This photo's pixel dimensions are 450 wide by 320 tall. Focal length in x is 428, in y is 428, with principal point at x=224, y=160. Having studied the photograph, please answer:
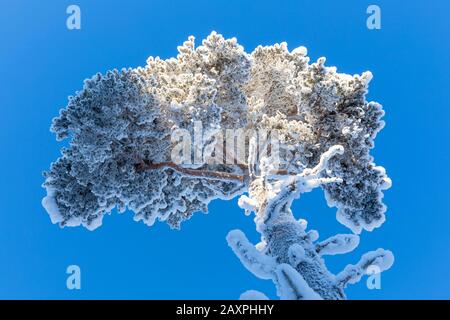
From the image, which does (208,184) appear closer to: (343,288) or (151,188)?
(151,188)

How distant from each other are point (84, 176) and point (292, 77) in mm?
6997

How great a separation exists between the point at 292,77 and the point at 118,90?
5.72 metres

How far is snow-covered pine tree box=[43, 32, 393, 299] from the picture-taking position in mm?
10547

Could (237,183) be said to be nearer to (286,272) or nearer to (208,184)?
(208,184)

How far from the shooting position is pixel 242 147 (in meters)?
13.0

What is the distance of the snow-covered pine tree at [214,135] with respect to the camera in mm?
10547

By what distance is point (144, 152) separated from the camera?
1187cm

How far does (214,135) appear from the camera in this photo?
12008mm
